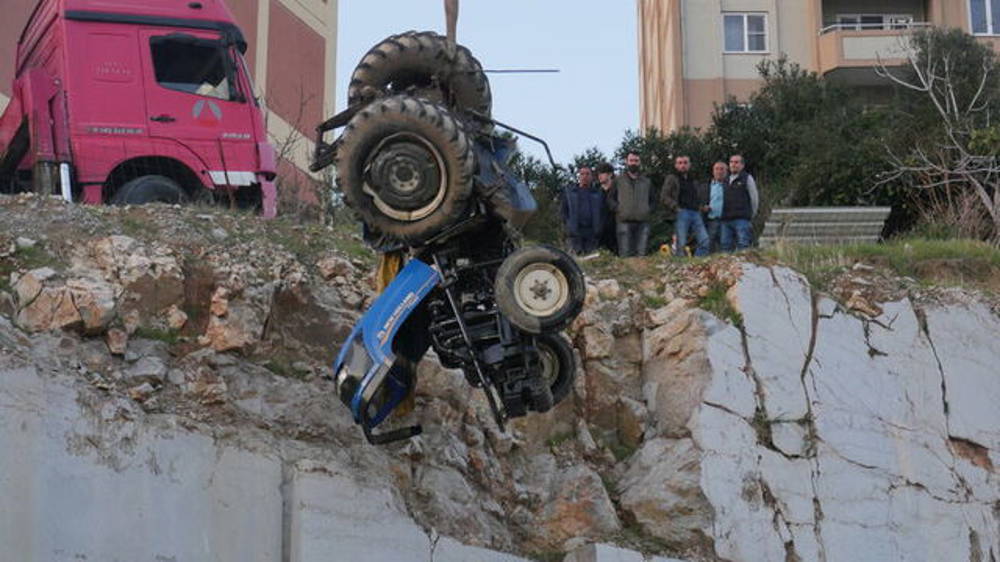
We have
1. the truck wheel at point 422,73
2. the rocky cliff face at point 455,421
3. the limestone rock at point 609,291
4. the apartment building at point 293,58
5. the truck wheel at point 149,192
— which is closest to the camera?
the rocky cliff face at point 455,421

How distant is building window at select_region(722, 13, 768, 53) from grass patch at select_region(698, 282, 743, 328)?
24799 mm

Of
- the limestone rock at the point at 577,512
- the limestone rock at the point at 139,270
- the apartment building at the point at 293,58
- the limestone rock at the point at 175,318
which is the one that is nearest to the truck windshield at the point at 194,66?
the limestone rock at the point at 139,270

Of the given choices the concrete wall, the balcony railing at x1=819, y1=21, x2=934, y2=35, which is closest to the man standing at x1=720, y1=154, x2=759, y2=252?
the concrete wall

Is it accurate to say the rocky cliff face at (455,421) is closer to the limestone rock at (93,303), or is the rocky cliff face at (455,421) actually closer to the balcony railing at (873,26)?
the limestone rock at (93,303)

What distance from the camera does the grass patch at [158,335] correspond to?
14.3 m

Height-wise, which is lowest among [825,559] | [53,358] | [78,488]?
[825,559]

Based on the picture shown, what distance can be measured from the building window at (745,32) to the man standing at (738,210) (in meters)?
21.9

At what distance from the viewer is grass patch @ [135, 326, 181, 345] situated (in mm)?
14297

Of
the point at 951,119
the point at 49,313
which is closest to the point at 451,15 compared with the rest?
the point at 49,313

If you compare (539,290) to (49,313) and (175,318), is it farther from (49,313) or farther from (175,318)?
(49,313)

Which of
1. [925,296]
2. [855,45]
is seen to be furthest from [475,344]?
[855,45]

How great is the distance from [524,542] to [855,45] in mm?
26291

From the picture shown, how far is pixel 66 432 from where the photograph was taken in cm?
1297

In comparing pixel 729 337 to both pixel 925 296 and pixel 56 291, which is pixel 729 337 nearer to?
pixel 925 296
